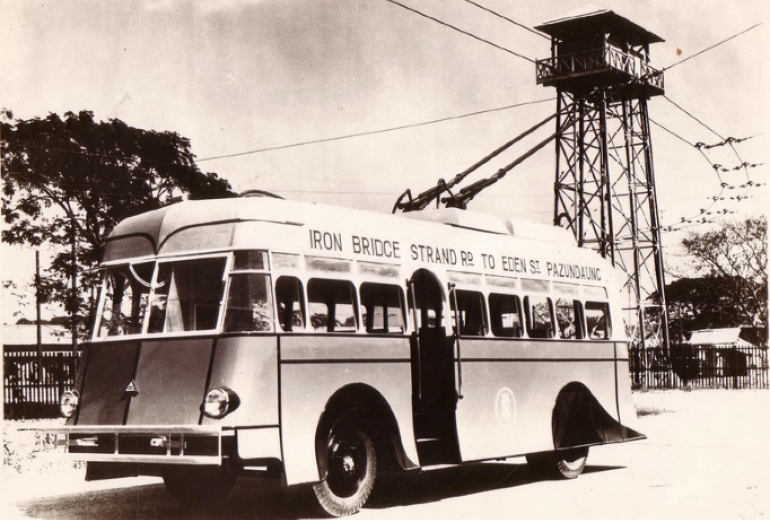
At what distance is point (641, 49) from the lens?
37.2m

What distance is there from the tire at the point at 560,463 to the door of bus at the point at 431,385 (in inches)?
92.9

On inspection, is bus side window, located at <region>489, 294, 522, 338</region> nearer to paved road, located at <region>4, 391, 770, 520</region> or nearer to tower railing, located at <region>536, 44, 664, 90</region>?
paved road, located at <region>4, 391, 770, 520</region>

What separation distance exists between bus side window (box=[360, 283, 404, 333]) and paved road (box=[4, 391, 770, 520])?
199cm

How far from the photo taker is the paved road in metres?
11.0

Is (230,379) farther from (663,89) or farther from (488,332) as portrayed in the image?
(663,89)

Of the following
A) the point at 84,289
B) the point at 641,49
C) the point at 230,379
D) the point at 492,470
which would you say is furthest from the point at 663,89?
the point at 230,379

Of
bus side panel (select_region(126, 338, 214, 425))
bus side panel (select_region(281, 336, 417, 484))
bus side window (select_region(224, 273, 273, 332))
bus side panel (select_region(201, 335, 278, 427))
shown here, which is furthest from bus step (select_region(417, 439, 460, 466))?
bus side panel (select_region(126, 338, 214, 425))

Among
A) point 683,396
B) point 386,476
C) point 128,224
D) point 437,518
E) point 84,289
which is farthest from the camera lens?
point 683,396

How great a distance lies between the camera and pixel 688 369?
39.4 metres

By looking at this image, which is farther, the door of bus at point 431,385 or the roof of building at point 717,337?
the roof of building at point 717,337

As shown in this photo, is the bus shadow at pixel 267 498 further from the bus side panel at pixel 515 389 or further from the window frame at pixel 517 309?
the window frame at pixel 517 309

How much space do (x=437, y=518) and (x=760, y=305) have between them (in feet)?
160

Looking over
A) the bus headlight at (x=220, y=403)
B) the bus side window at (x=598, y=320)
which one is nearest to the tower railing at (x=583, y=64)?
the bus side window at (x=598, y=320)

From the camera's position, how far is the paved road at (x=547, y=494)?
11.0 meters
